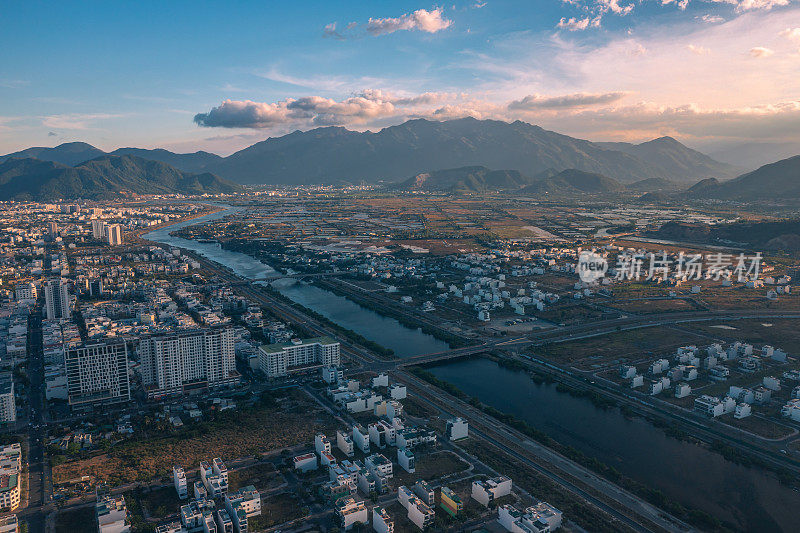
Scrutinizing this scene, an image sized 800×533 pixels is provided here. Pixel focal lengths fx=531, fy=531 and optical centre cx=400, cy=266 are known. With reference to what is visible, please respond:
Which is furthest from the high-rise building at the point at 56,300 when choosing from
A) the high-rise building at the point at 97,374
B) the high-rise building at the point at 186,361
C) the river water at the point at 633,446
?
the river water at the point at 633,446

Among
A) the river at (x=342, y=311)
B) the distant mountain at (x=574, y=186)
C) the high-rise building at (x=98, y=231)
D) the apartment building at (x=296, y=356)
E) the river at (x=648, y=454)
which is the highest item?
the distant mountain at (x=574, y=186)

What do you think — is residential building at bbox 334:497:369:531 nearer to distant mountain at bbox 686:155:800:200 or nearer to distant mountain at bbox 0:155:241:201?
distant mountain at bbox 686:155:800:200

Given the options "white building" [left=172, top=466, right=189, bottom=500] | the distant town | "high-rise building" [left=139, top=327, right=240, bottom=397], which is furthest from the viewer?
"high-rise building" [left=139, top=327, right=240, bottom=397]

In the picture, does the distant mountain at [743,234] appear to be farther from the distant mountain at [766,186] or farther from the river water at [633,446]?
the river water at [633,446]

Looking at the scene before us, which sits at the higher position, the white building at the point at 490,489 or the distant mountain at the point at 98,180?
the distant mountain at the point at 98,180

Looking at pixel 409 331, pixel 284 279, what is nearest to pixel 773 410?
pixel 409 331

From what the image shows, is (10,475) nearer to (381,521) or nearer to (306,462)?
(306,462)

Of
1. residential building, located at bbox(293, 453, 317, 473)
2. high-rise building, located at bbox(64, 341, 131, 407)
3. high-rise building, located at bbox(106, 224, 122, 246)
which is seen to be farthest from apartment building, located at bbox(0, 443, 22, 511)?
high-rise building, located at bbox(106, 224, 122, 246)
